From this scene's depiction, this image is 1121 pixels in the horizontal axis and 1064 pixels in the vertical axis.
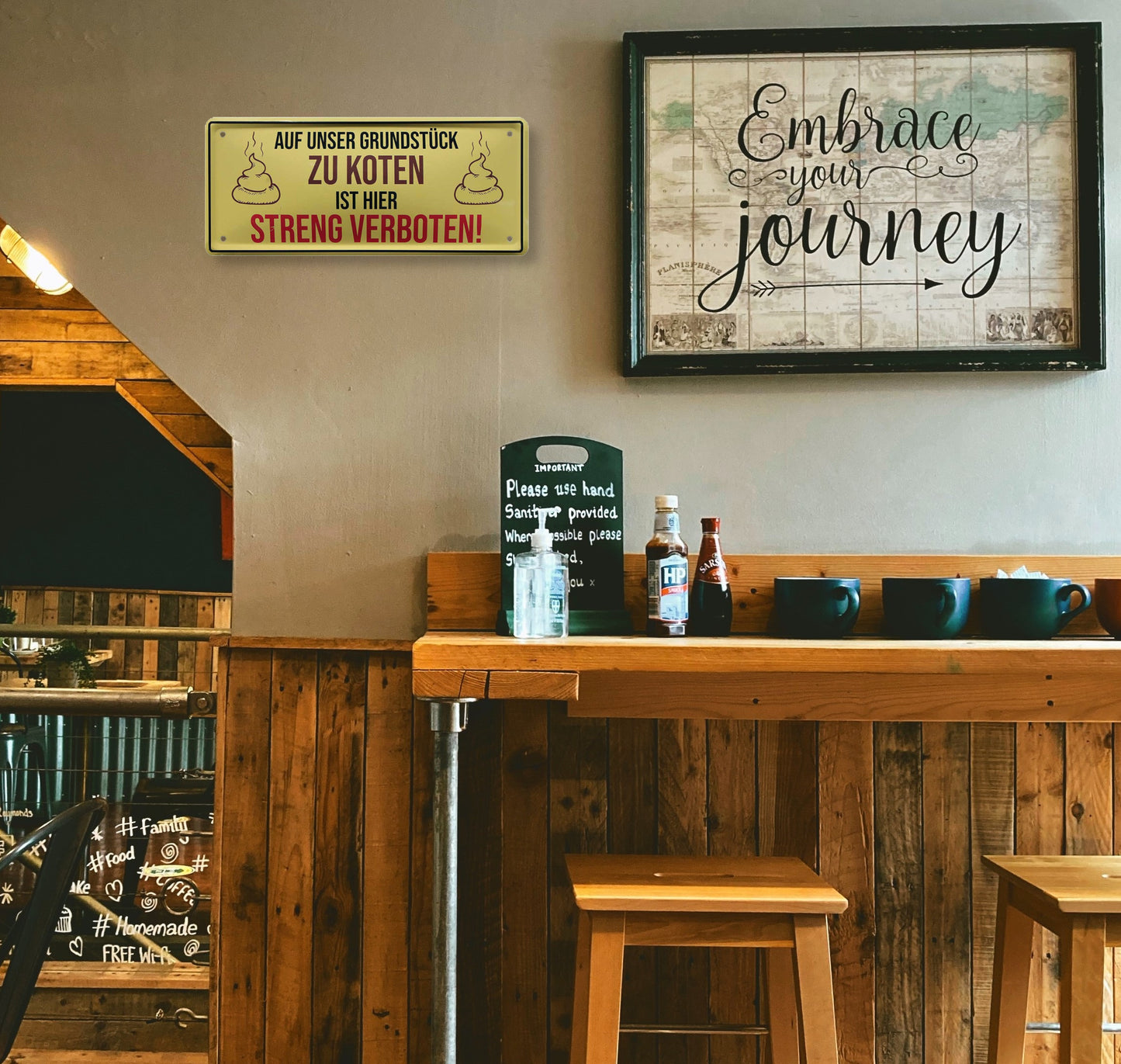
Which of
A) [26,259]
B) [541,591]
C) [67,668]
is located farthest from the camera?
[67,668]

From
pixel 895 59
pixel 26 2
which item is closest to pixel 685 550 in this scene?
pixel 895 59

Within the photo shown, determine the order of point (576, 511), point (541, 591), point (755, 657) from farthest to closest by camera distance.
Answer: point (576, 511) < point (541, 591) < point (755, 657)

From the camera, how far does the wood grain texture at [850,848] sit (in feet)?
5.84

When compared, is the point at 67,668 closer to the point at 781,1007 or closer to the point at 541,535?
the point at 541,535

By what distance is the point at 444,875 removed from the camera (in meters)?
1.42

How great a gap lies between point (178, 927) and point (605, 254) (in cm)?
223

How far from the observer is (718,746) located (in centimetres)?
180

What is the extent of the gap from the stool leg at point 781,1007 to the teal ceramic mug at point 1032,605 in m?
0.67

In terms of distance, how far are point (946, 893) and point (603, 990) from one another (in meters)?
0.79

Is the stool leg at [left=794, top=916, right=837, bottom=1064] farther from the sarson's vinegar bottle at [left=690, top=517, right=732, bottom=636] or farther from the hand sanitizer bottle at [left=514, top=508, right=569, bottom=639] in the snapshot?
the hand sanitizer bottle at [left=514, top=508, right=569, bottom=639]

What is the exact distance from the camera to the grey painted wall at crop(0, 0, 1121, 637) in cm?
181

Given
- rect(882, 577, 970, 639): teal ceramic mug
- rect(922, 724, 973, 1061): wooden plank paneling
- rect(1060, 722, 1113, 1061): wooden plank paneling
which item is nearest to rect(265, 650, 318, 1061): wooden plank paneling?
rect(882, 577, 970, 639): teal ceramic mug

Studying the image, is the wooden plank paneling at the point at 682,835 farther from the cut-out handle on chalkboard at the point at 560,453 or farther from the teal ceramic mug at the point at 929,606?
the cut-out handle on chalkboard at the point at 560,453

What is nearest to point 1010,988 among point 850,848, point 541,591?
point 850,848
